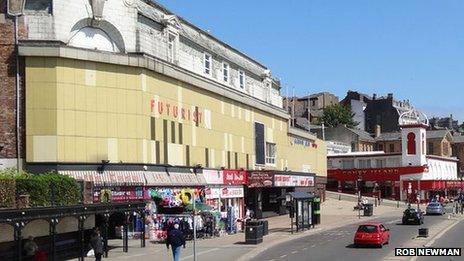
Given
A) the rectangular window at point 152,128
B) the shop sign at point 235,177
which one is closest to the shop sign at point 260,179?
the shop sign at point 235,177

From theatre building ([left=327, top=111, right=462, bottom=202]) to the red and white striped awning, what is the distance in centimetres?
6664

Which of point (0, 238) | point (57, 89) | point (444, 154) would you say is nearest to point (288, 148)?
point (57, 89)

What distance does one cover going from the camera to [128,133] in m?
44.8

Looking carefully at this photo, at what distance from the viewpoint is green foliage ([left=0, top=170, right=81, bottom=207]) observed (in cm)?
2791

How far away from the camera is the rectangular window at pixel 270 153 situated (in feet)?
241

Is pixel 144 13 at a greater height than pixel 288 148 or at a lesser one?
greater

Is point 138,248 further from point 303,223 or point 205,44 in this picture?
point 205,44

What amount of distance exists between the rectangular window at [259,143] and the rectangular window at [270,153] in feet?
5.16

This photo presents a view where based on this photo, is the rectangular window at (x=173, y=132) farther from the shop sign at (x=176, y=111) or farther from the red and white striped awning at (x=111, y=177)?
the red and white striped awning at (x=111, y=177)

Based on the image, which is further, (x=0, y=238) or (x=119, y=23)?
(x=119, y=23)

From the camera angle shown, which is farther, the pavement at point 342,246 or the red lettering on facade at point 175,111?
the red lettering on facade at point 175,111

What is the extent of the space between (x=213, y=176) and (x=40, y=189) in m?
27.5

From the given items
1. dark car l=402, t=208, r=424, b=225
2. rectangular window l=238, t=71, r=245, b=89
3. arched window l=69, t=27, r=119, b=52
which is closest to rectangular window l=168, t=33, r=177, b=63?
arched window l=69, t=27, r=119, b=52

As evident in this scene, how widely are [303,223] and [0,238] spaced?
1194 inches
